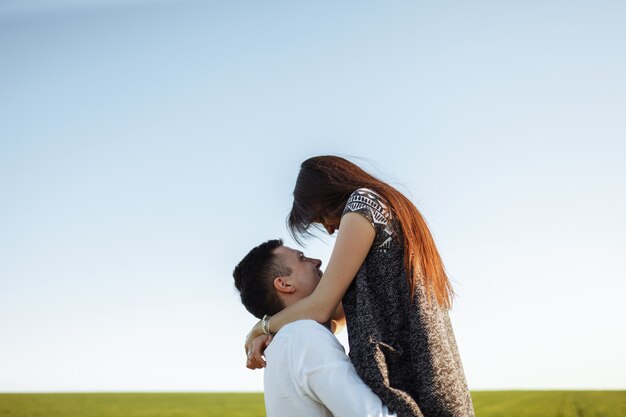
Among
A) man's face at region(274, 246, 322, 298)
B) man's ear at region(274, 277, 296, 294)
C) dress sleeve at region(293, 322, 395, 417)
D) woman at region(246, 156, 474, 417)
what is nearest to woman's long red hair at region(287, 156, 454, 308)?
woman at region(246, 156, 474, 417)

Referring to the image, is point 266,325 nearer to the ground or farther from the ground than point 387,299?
nearer to the ground

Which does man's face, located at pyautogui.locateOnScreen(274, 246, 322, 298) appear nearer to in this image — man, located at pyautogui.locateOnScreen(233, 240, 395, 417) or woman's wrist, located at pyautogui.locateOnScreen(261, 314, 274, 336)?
woman's wrist, located at pyautogui.locateOnScreen(261, 314, 274, 336)

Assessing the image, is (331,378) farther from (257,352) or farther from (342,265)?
(257,352)

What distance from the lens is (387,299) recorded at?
12.7 ft

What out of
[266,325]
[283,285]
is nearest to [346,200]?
[283,285]

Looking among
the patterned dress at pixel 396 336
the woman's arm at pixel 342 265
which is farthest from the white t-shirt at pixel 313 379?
the woman's arm at pixel 342 265

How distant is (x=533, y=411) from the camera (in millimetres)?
23906

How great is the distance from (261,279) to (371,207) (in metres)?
1.02

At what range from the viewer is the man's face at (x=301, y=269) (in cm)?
451

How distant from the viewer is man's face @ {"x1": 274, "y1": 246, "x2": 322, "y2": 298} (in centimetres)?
451

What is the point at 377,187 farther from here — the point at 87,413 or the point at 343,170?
the point at 87,413

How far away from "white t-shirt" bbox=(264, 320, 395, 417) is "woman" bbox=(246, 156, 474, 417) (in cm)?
19

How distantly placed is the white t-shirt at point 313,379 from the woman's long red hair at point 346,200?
668 millimetres

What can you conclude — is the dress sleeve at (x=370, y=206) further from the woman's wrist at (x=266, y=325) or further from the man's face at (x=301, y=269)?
the woman's wrist at (x=266, y=325)
